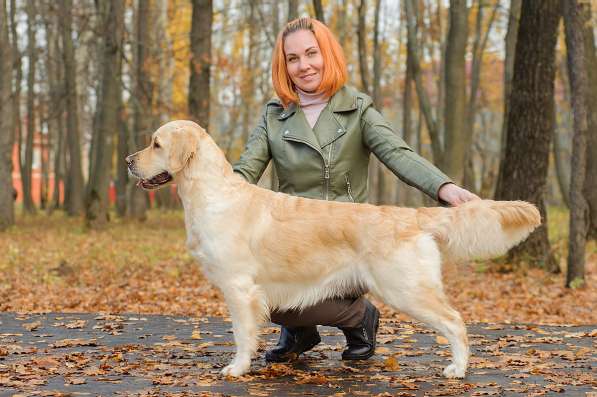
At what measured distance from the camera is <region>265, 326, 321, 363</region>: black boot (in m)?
5.88

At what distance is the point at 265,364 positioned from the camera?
5820 mm

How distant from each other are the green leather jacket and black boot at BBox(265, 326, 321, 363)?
96cm

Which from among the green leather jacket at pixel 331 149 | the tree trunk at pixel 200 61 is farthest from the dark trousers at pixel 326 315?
the tree trunk at pixel 200 61

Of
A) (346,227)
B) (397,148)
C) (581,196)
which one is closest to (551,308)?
(581,196)

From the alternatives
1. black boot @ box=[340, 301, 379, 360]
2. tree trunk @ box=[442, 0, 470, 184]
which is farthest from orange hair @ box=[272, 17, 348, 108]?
→ tree trunk @ box=[442, 0, 470, 184]

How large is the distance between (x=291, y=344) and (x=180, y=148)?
1.68 meters

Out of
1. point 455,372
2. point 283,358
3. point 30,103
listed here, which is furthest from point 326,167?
point 30,103

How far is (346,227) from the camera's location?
5.10 metres

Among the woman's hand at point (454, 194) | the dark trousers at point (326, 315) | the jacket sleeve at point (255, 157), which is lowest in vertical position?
the dark trousers at point (326, 315)

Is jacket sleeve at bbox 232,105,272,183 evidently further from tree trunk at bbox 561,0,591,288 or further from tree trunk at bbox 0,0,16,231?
tree trunk at bbox 0,0,16,231

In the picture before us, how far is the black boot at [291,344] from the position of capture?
231 inches

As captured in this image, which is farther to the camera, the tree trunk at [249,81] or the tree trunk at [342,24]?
the tree trunk at [342,24]

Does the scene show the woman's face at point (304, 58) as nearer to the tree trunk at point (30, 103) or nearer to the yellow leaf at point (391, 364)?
the yellow leaf at point (391, 364)

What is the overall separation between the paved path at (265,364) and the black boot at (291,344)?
0.09m
